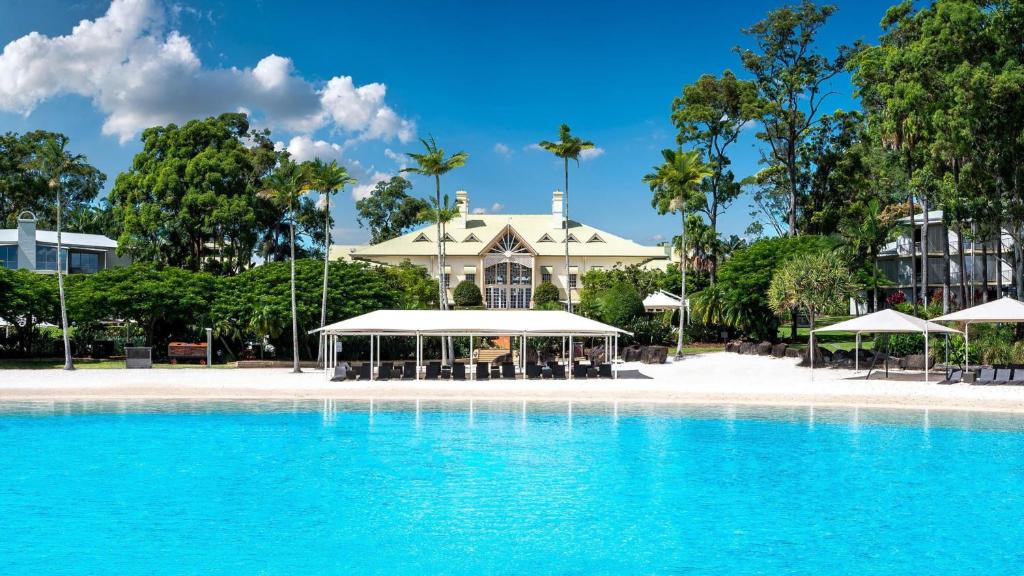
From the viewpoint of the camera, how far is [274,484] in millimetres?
13555

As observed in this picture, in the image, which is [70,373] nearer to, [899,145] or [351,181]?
[351,181]

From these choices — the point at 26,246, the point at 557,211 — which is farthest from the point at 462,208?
the point at 26,246

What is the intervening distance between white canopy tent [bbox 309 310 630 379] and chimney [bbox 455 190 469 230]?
112ft

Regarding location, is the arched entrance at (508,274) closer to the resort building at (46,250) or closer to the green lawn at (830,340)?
the green lawn at (830,340)

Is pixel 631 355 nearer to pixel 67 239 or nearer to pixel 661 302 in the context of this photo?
pixel 661 302

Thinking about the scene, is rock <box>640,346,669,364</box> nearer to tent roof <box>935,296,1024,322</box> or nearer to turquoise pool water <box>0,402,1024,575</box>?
tent roof <box>935,296,1024,322</box>

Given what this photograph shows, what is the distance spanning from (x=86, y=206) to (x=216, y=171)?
3809 centimetres

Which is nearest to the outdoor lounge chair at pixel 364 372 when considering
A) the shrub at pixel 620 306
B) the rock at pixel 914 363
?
the shrub at pixel 620 306

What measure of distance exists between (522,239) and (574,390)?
35.1m

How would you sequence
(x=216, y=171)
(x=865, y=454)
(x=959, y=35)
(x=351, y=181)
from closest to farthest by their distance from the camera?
(x=865, y=454) → (x=959, y=35) → (x=351, y=181) → (x=216, y=171)

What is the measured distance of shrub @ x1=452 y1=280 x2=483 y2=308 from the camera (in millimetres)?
54562

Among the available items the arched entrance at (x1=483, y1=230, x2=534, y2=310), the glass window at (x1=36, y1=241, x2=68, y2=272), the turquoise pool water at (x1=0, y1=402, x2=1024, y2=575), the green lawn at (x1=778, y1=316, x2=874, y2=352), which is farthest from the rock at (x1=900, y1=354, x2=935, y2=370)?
the glass window at (x1=36, y1=241, x2=68, y2=272)

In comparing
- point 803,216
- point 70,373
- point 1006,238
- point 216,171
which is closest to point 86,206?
point 216,171

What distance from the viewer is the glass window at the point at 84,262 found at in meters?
54.3
